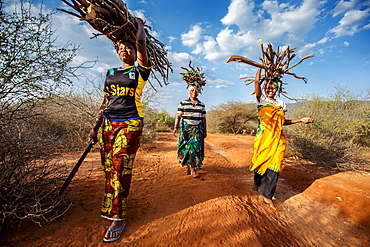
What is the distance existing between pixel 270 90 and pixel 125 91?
2.81 m

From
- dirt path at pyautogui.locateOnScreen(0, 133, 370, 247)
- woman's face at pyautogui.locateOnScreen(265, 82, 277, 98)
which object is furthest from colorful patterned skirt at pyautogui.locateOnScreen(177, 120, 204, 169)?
woman's face at pyautogui.locateOnScreen(265, 82, 277, 98)

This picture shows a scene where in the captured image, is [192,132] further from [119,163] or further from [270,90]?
[119,163]

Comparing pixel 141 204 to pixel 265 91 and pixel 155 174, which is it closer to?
pixel 155 174

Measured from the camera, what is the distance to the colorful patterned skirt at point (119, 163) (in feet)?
5.88

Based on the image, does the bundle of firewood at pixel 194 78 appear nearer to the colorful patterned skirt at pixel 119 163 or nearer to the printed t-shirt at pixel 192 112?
the printed t-shirt at pixel 192 112

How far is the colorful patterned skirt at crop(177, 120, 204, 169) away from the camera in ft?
11.5

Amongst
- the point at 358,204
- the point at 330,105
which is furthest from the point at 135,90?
the point at 330,105

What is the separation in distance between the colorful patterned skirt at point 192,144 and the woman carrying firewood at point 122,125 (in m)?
1.77

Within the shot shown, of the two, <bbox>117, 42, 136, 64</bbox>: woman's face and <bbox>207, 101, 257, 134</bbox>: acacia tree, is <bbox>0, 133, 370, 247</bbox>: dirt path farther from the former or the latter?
<bbox>207, 101, 257, 134</bbox>: acacia tree

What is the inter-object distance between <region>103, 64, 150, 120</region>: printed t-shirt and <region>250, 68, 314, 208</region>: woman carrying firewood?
2.38 metres

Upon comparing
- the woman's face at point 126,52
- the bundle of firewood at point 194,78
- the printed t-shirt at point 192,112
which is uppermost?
the bundle of firewood at point 194,78

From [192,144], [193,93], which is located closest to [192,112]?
[193,93]

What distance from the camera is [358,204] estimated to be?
2926 mm

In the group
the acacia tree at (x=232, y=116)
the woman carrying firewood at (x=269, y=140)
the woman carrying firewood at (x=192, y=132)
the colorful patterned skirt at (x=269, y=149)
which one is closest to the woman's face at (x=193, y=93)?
the woman carrying firewood at (x=192, y=132)
